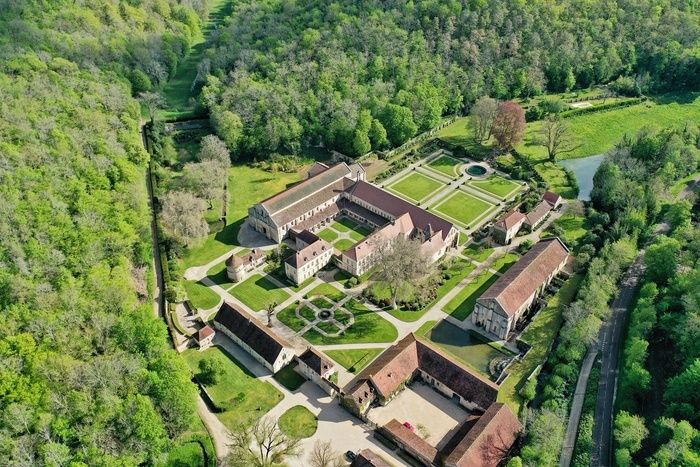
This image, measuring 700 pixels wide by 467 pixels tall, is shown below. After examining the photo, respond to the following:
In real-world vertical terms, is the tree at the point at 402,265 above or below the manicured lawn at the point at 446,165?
above

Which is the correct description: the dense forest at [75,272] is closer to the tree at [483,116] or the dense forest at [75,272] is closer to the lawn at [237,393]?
the lawn at [237,393]

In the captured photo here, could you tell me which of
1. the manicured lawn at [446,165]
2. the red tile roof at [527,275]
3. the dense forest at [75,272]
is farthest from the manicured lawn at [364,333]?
the manicured lawn at [446,165]

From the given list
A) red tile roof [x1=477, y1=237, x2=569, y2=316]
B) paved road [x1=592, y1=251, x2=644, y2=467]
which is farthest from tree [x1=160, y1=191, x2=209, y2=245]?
paved road [x1=592, y1=251, x2=644, y2=467]

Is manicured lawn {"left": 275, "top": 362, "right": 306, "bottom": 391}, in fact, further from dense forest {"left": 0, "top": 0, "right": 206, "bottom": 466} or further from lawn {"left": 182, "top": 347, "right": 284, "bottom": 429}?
dense forest {"left": 0, "top": 0, "right": 206, "bottom": 466}

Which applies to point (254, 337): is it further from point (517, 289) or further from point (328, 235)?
point (517, 289)

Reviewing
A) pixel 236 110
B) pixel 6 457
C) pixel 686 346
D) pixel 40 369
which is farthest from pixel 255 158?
pixel 686 346

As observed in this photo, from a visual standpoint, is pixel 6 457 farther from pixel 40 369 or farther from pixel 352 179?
pixel 352 179

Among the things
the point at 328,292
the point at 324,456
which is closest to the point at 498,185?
the point at 328,292
